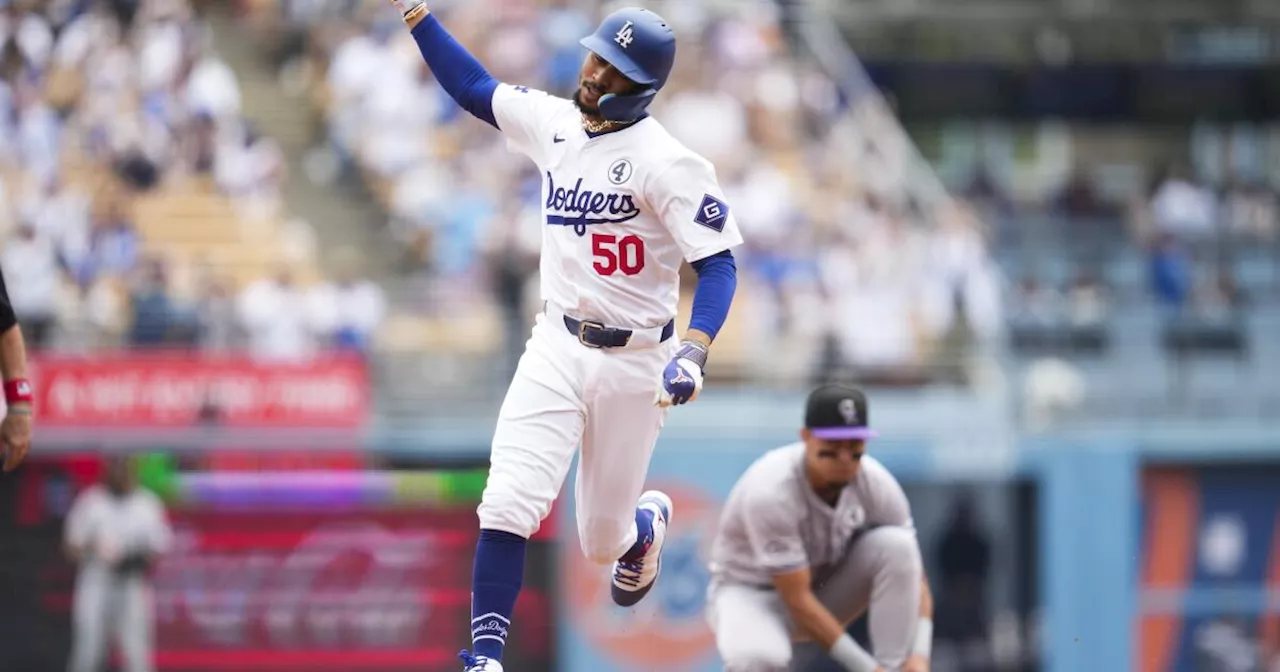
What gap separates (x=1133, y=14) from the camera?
68.6 ft

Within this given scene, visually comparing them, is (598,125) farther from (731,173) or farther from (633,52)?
(731,173)

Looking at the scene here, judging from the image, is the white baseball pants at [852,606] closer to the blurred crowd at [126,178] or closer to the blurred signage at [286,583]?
the blurred signage at [286,583]

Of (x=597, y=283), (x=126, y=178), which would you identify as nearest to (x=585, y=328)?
(x=597, y=283)

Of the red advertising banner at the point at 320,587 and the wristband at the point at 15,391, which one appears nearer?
the wristband at the point at 15,391

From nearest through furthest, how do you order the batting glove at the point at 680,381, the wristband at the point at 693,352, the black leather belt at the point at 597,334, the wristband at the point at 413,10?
the batting glove at the point at 680,381 < the wristband at the point at 693,352 < the black leather belt at the point at 597,334 < the wristband at the point at 413,10

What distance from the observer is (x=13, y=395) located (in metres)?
6.57

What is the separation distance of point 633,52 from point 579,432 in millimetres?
1286

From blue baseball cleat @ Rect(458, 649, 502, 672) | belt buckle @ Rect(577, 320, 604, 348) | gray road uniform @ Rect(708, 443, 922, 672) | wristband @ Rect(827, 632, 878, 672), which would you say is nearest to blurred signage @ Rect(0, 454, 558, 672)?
gray road uniform @ Rect(708, 443, 922, 672)

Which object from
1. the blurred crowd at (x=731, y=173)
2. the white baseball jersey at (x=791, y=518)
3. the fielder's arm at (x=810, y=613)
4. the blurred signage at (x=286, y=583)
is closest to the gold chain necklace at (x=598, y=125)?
the white baseball jersey at (x=791, y=518)

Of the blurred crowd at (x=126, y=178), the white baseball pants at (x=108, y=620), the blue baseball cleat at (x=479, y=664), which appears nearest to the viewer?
the blue baseball cleat at (x=479, y=664)

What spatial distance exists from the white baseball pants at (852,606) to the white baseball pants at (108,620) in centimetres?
608

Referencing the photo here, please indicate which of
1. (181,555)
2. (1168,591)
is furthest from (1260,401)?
(181,555)

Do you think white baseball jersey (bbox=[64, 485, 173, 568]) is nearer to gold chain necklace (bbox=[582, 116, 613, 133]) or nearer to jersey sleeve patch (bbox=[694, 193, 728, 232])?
gold chain necklace (bbox=[582, 116, 613, 133])

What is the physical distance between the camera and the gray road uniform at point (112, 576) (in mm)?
12688
